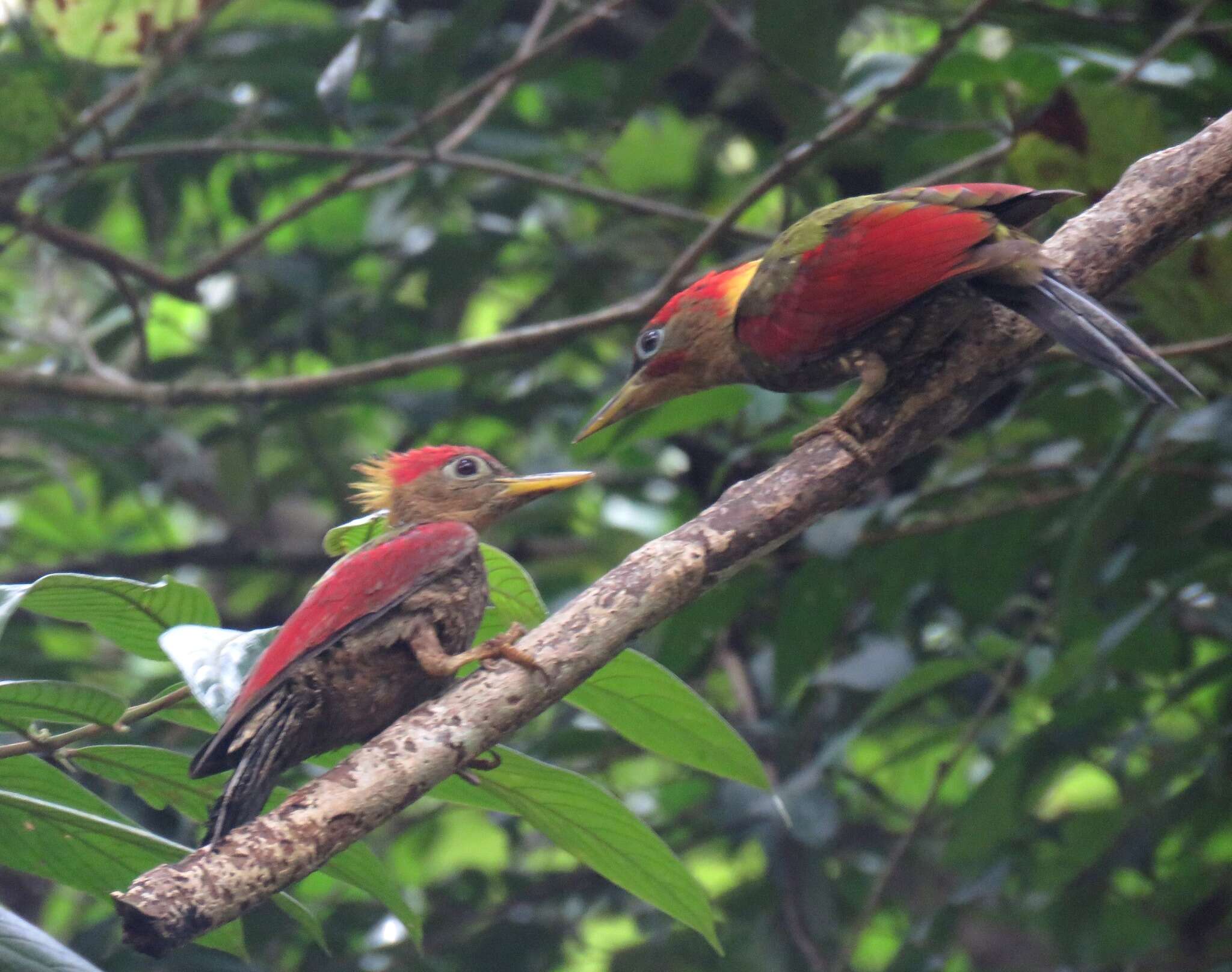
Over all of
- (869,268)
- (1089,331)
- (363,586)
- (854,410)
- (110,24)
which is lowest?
(363,586)

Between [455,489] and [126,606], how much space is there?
1.02 m

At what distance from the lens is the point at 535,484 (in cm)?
286

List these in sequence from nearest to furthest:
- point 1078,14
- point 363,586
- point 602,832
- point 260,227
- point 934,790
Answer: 1. point 602,832
2. point 363,586
3. point 934,790
4. point 1078,14
5. point 260,227

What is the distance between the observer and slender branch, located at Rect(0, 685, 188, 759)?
6.40 ft

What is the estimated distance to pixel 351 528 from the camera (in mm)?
2613

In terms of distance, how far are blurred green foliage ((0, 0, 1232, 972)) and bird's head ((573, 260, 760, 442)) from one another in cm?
11

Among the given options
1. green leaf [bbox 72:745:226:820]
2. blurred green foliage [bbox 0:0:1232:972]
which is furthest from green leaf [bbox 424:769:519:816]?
green leaf [bbox 72:745:226:820]

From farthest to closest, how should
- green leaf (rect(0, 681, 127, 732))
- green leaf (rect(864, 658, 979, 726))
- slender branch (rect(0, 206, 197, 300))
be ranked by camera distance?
slender branch (rect(0, 206, 197, 300)) → green leaf (rect(864, 658, 979, 726)) → green leaf (rect(0, 681, 127, 732))

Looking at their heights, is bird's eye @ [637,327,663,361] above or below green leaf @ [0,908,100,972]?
above

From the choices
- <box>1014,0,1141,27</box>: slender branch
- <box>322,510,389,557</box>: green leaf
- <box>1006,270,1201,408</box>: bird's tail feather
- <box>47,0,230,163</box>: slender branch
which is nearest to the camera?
<box>1006,270,1201,408</box>: bird's tail feather

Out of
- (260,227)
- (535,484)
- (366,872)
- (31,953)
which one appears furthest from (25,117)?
(31,953)

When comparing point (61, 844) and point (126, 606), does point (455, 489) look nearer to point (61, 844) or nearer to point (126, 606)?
point (126, 606)

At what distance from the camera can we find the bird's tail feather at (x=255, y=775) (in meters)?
1.96

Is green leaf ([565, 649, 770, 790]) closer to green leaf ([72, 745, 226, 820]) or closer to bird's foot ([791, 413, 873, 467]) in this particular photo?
bird's foot ([791, 413, 873, 467])
